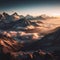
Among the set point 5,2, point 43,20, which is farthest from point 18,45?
point 5,2

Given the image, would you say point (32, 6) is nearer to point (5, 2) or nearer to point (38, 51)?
point (5, 2)

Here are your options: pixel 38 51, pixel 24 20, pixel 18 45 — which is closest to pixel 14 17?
pixel 24 20

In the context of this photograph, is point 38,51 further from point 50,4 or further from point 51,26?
point 50,4

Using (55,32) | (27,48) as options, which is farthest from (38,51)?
(55,32)

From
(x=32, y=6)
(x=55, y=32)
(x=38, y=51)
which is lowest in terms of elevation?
(x=38, y=51)

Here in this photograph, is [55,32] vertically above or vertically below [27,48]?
above

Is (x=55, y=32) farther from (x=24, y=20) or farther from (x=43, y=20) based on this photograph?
(x=24, y=20)

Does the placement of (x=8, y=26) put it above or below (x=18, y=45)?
above

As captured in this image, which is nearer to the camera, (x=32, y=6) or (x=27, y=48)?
(x=27, y=48)
